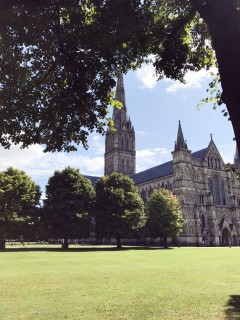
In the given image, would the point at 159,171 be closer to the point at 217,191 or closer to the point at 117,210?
the point at 217,191

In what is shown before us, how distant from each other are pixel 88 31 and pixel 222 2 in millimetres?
4639

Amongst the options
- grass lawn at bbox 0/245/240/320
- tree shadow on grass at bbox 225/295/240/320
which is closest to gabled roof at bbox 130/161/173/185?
grass lawn at bbox 0/245/240/320

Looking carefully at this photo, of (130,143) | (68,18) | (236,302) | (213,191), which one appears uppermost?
(130,143)

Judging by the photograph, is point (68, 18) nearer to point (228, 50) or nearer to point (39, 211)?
point (228, 50)

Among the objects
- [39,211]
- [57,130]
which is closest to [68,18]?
[57,130]

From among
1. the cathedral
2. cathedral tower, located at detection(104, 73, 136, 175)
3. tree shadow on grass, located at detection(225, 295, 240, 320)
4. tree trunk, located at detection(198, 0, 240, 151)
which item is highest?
cathedral tower, located at detection(104, 73, 136, 175)

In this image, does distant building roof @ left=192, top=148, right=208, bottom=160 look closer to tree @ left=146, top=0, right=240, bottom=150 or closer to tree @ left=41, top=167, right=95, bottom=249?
tree @ left=41, top=167, right=95, bottom=249

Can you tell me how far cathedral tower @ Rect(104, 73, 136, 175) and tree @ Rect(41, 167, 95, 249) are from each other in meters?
64.2

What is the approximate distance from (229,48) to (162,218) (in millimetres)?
59965

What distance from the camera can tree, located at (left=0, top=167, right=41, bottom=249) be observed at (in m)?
52.4

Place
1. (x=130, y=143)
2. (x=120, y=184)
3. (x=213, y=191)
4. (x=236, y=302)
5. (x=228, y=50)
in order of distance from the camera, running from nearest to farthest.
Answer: (x=228, y=50) < (x=236, y=302) < (x=120, y=184) < (x=213, y=191) < (x=130, y=143)

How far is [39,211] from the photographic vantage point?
57562mm

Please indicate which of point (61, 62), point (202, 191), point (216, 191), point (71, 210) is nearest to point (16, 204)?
point (71, 210)

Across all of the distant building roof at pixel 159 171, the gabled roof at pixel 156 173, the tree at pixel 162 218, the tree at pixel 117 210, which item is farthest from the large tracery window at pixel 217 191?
the tree at pixel 117 210
